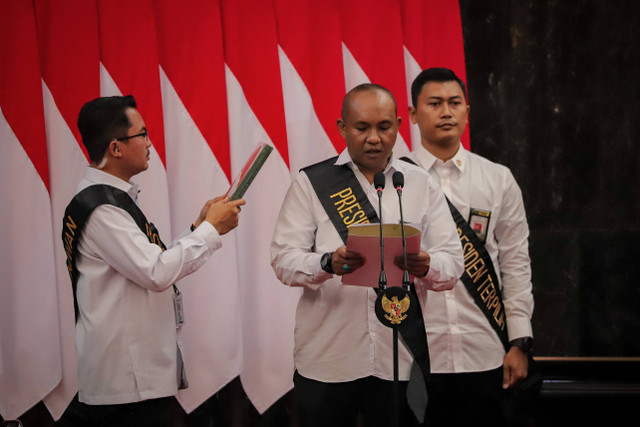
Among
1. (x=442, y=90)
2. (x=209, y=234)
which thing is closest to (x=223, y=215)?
(x=209, y=234)

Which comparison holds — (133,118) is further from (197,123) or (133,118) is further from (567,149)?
(567,149)

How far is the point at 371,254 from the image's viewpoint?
6.60 ft

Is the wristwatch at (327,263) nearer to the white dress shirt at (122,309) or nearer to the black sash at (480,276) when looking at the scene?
the white dress shirt at (122,309)

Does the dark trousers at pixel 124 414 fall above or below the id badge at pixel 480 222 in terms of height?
below

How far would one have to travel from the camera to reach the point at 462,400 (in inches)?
101

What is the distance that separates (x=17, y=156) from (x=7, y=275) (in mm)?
565

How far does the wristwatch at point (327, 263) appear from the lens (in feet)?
6.96

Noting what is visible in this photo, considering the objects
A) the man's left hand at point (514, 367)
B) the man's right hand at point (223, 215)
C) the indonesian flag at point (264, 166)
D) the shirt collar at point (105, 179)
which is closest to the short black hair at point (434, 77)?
the indonesian flag at point (264, 166)

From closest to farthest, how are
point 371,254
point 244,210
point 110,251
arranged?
point 371,254 < point 110,251 < point 244,210

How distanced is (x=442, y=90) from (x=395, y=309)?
126cm

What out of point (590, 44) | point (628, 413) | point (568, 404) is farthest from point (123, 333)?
point (590, 44)

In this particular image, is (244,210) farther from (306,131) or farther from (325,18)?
(325,18)

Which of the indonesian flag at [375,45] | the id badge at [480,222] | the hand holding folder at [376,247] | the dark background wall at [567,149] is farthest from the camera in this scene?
the dark background wall at [567,149]

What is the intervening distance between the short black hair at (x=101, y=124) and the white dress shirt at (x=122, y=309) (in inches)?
5.4
